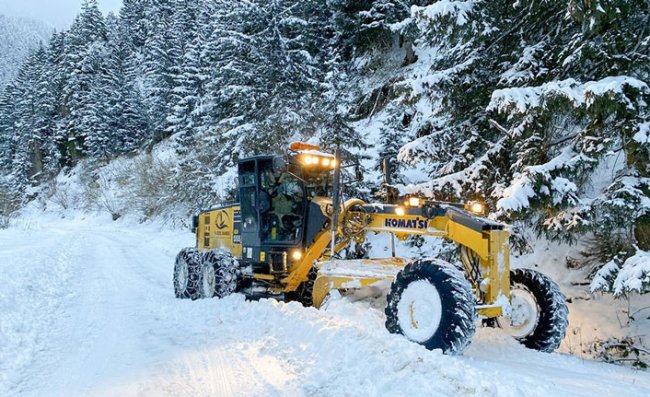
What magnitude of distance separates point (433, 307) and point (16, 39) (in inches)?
7377

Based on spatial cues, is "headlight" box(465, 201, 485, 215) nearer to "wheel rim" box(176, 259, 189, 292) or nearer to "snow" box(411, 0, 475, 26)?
"snow" box(411, 0, 475, 26)

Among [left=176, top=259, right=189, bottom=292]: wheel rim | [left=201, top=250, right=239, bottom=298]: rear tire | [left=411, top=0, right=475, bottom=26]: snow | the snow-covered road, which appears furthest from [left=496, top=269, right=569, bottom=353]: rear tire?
[left=176, top=259, right=189, bottom=292]: wheel rim

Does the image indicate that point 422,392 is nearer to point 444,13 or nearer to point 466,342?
point 466,342

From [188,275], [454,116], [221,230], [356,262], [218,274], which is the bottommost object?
[188,275]

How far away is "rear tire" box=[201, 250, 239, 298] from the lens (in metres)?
8.10

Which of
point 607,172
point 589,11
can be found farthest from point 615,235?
point 589,11

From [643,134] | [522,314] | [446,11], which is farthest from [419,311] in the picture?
[446,11]

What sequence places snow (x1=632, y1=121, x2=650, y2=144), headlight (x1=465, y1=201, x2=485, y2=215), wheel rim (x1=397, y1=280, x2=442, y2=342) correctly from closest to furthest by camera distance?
wheel rim (x1=397, y1=280, x2=442, y2=342) → snow (x1=632, y1=121, x2=650, y2=144) → headlight (x1=465, y1=201, x2=485, y2=215)

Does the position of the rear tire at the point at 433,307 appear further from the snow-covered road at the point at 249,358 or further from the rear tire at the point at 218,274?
the rear tire at the point at 218,274

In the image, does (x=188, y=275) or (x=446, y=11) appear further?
(x=188, y=275)

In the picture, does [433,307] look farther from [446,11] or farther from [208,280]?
[208,280]

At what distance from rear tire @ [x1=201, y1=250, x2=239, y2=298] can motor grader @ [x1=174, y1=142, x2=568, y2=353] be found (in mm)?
18

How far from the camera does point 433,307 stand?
191 inches

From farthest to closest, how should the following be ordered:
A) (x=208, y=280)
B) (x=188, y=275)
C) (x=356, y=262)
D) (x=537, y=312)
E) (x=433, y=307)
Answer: (x=188, y=275) → (x=208, y=280) → (x=356, y=262) → (x=537, y=312) → (x=433, y=307)
